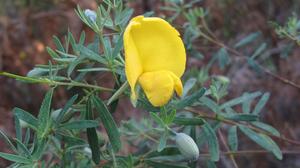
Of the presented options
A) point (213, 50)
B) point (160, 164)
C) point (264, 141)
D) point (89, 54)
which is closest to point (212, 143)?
point (160, 164)

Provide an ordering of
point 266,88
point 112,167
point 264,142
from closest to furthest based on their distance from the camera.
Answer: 1. point 112,167
2. point 264,142
3. point 266,88

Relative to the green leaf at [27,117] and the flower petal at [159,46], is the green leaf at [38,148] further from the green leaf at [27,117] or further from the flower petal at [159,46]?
the flower petal at [159,46]

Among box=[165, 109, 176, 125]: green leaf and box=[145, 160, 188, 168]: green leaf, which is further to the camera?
box=[145, 160, 188, 168]: green leaf

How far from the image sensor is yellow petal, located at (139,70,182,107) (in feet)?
3.41

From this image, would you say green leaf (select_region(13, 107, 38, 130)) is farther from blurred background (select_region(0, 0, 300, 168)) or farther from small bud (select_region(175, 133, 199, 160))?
blurred background (select_region(0, 0, 300, 168))

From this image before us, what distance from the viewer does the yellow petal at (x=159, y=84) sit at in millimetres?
1038

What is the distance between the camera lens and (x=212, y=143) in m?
1.27

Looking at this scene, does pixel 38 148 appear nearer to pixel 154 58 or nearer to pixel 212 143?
pixel 154 58

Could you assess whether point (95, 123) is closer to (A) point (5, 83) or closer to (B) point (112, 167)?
(B) point (112, 167)

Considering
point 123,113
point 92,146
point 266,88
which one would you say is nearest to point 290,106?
point 266,88

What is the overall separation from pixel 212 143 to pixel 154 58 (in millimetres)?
292

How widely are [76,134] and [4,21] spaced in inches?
74.0

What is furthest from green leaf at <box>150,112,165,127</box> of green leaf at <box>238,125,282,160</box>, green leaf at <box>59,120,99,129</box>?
green leaf at <box>238,125,282,160</box>

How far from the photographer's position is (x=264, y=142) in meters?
1.44
